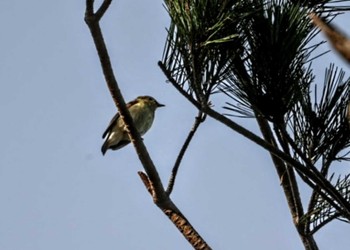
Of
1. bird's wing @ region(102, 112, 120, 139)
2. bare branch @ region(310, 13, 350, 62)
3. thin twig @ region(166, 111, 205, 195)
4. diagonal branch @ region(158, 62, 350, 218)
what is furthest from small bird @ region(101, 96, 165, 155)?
bare branch @ region(310, 13, 350, 62)

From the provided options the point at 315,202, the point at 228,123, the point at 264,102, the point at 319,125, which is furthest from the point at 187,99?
the point at 315,202

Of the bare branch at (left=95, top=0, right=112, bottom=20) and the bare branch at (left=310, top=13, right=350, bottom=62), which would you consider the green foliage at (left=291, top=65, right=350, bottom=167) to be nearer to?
the bare branch at (left=95, top=0, right=112, bottom=20)

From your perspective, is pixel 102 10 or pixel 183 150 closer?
pixel 102 10

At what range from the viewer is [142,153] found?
2.26 meters

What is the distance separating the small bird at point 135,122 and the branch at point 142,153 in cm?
375

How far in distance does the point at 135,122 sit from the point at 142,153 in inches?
154

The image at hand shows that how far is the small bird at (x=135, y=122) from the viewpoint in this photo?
20.4 feet

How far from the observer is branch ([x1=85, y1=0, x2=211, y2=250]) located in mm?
2033

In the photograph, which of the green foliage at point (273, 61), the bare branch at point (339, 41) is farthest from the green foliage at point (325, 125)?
the bare branch at point (339, 41)

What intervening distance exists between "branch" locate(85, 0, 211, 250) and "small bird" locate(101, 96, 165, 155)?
12.3 feet

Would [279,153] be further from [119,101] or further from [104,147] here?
[104,147]

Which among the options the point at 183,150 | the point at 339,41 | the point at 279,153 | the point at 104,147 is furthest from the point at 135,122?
the point at 339,41

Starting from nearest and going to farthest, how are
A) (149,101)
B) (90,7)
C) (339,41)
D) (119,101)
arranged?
(339,41)
(90,7)
(119,101)
(149,101)

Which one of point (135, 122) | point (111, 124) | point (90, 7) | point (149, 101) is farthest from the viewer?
point (149, 101)
